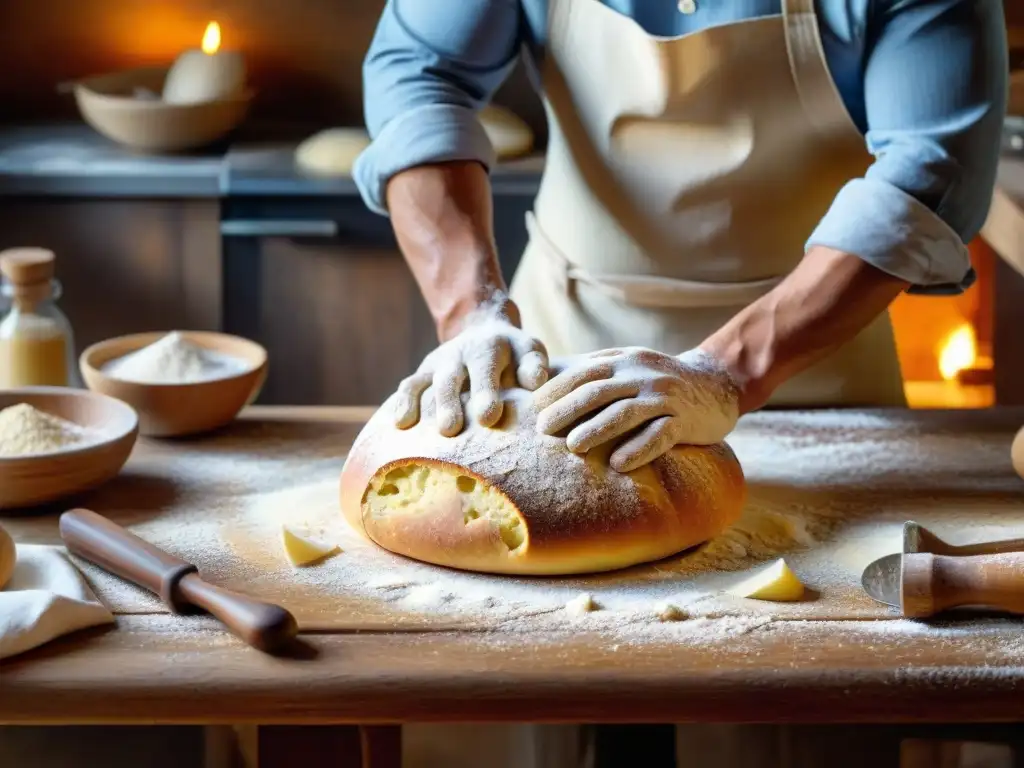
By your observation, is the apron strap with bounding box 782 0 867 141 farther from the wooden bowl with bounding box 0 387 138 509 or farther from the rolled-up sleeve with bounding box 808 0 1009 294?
the wooden bowl with bounding box 0 387 138 509

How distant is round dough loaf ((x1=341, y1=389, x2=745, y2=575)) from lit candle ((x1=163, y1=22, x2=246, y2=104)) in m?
1.83

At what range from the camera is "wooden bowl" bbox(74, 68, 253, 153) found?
2.86 m

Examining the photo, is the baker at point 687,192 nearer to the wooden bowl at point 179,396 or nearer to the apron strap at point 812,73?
the apron strap at point 812,73

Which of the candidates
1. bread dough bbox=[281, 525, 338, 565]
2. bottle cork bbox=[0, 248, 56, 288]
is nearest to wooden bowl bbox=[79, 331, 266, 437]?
bottle cork bbox=[0, 248, 56, 288]

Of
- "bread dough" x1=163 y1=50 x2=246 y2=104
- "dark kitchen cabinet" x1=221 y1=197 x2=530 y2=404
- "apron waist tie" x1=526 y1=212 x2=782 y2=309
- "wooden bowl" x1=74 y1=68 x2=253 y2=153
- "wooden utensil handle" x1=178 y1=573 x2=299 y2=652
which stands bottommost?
"dark kitchen cabinet" x1=221 y1=197 x2=530 y2=404

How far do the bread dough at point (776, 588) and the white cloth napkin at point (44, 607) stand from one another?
53cm

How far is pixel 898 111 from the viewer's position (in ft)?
5.07

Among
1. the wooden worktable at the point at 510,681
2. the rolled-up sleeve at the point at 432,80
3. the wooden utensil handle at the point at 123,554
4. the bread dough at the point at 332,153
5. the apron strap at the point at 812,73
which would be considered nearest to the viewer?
the wooden worktable at the point at 510,681

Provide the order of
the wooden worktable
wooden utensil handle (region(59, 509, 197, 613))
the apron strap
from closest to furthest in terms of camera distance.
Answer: the wooden worktable
wooden utensil handle (region(59, 509, 197, 613))
the apron strap

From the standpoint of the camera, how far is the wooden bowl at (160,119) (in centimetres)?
286

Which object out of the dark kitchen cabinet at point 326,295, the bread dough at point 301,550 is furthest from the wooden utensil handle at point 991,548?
the dark kitchen cabinet at point 326,295

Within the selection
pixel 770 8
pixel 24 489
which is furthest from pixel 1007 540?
pixel 24 489

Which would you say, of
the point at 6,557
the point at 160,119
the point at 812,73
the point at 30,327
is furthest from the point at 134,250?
the point at 6,557

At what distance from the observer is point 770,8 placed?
5.30ft
